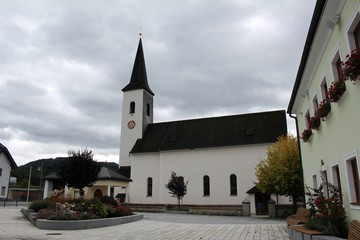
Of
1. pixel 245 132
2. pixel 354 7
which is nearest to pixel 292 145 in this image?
pixel 245 132

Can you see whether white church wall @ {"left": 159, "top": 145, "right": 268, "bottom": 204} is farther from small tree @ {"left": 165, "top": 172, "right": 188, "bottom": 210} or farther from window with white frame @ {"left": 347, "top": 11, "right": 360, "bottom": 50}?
window with white frame @ {"left": 347, "top": 11, "right": 360, "bottom": 50}

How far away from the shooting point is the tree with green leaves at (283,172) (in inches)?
1000

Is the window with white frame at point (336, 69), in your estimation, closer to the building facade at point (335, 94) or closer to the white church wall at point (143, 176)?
the building facade at point (335, 94)

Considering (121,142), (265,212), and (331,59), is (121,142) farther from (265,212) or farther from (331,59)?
(331,59)

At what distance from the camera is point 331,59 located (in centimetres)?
913

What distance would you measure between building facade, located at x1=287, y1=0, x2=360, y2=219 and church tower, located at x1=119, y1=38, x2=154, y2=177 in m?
36.7

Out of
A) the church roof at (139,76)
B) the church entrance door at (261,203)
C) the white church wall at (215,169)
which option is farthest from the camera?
the church roof at (139,76)

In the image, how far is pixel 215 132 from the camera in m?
41.8

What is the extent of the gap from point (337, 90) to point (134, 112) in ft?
139

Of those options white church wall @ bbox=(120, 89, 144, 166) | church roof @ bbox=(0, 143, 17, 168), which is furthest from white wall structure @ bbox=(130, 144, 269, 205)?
church roof @ bbox=(0, 143, 17, 168)

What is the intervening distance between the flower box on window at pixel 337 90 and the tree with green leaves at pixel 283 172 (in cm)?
1793

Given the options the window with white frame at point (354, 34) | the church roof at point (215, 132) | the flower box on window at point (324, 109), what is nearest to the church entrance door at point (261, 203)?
the church roof at point (215, 132)

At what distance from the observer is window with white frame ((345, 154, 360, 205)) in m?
8.16

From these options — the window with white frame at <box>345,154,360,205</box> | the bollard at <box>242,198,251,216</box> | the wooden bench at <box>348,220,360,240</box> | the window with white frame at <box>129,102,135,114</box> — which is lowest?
the bollard at <box>242,198,251,216</box>
